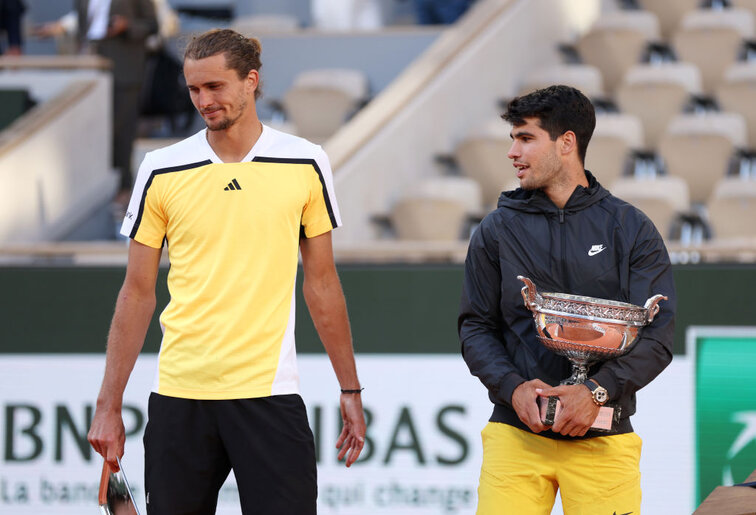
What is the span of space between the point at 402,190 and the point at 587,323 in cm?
547

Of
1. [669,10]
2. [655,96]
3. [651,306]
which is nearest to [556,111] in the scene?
[651,306]

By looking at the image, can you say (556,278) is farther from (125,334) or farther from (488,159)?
(488,159)

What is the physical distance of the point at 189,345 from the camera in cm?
330

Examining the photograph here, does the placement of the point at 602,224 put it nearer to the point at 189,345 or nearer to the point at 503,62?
the point at 189,345

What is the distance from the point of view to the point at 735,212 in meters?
7.63

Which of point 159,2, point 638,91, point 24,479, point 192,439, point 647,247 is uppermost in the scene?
point 159,2

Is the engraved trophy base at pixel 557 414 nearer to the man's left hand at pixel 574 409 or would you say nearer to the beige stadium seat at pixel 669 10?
the man's left hand at pixel 574 409

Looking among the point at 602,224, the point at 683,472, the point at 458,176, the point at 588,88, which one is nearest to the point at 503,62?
the point at 588,88

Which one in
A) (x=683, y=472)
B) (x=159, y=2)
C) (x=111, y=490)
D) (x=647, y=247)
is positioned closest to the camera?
(x=647, y=247)

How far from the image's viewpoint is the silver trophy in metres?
3.04

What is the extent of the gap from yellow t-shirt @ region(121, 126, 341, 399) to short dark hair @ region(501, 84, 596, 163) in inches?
24.1

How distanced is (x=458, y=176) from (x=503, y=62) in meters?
1.38

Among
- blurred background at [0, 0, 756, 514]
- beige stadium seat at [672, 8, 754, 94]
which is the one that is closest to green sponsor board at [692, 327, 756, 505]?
blurred background at [0, 0, 756, 514]

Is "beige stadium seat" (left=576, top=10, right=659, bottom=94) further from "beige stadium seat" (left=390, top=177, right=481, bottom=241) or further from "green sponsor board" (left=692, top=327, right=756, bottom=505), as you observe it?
"green sponsor board" (left=692, top=327, right=756, bottom=505)
